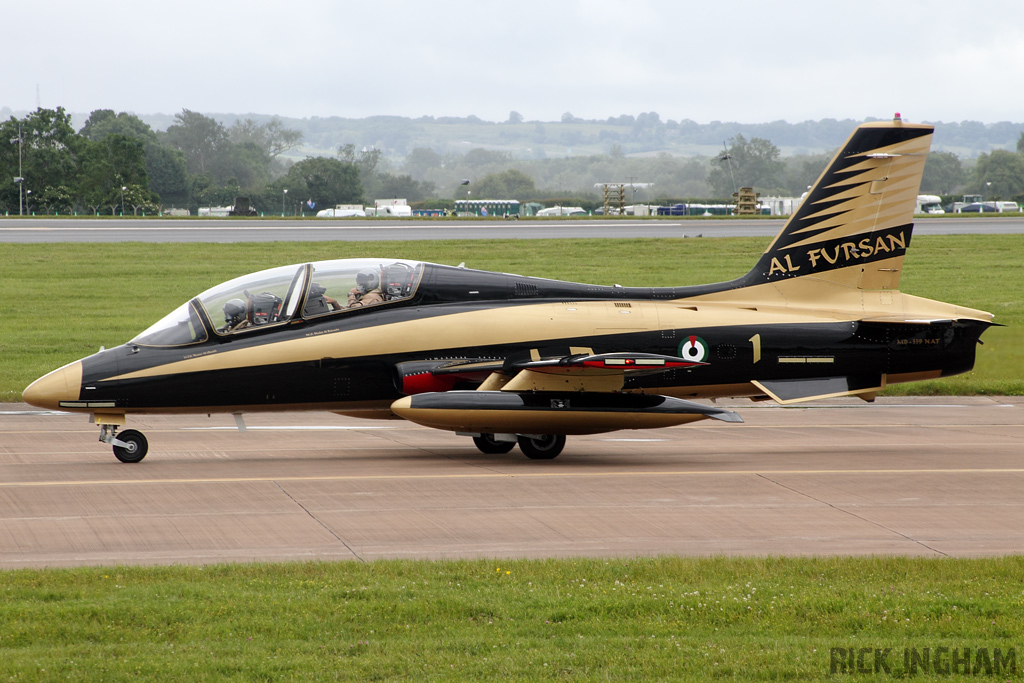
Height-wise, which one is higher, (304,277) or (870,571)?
(304,277)

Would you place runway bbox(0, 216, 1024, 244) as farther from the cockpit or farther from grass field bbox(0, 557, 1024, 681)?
grass field bbox(0, 557, 1024, 681)

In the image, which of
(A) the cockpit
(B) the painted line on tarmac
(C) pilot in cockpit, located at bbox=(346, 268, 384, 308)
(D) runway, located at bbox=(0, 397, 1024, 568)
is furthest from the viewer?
(C) pilot in cockpit, located at bbox=(346, 268, 384, 308)

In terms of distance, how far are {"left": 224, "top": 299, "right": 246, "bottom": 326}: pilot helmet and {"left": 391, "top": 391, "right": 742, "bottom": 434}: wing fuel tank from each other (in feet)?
7.74

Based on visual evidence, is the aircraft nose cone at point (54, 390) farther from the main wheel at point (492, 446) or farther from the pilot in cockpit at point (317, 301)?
the main wheel at point (492, 446)

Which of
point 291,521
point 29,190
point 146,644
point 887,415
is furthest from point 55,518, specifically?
point 29,190

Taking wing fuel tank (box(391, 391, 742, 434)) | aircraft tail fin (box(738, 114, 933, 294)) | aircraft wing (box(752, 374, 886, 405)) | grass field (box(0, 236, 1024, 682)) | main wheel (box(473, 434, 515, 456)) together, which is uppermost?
aircraft tail fin (box(738, 114, 933, 294))

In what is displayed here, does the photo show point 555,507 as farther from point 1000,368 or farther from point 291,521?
point 1000,368

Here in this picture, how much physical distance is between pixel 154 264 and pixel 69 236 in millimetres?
11808

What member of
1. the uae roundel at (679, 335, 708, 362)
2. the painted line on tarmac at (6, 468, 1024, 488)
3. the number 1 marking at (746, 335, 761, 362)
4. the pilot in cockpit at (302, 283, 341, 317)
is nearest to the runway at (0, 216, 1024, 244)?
the pilot in cockpit at (302, 283, 341, 317)

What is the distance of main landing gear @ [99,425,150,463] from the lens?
13.9 metres

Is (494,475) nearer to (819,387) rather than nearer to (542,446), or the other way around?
(542,446)

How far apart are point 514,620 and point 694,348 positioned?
27.6ft

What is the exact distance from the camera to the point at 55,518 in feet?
35.1

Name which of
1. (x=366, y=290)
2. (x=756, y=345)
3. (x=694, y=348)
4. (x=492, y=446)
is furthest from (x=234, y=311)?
(x=756, y=345)
